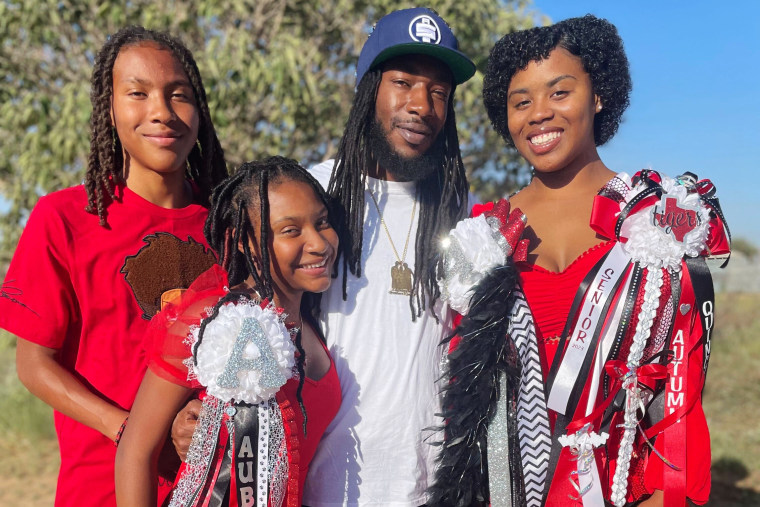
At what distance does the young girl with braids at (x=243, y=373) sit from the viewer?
1791 millimetres

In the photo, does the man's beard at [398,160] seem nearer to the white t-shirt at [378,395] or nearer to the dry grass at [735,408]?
the white t-shirt at [378,395]

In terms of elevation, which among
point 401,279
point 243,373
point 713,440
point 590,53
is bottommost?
point 713,440

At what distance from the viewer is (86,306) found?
208 centimetres

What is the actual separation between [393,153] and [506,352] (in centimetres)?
80

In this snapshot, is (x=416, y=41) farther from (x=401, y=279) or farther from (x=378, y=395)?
(x=378, y=395)

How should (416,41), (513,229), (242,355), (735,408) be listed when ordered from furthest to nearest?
(735,408), (416,41), (513,229), (242,355)

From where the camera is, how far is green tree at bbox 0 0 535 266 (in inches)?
181

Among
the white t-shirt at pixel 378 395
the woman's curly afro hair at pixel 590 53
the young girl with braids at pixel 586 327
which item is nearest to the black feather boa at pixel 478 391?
the young girl with braids at pixel 586 327

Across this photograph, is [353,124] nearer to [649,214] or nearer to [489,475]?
[649,214]

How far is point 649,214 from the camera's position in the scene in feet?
6.75

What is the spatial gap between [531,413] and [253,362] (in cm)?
87

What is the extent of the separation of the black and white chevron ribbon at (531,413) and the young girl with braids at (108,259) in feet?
3.29

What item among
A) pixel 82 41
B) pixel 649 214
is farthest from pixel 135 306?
pixel 82 41

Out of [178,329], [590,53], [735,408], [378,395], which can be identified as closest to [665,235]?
[590,53]
